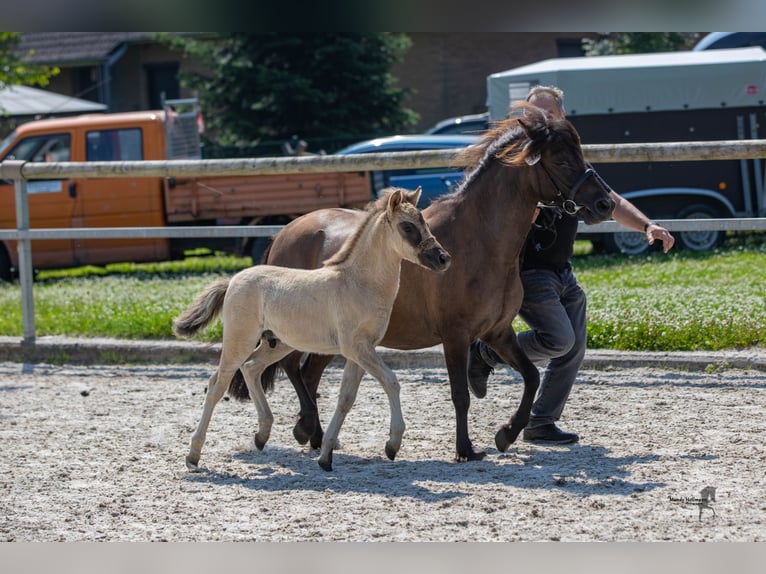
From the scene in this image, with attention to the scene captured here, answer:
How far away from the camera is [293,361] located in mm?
6484

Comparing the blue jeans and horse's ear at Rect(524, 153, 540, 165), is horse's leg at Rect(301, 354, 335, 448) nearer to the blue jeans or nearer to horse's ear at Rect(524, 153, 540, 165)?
the blue jeans

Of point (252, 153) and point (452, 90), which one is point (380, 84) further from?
point (452, 90)

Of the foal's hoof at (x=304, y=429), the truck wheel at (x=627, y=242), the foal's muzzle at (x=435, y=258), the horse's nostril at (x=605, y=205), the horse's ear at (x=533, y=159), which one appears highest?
the horse's ear at (x=533, y=159)

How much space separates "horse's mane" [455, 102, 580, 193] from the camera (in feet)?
18.7

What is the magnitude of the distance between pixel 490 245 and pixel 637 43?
19170 mm

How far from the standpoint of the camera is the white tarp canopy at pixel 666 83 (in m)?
15.6

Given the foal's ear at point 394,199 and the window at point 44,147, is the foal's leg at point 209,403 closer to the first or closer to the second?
the foal's ear at point 394,199

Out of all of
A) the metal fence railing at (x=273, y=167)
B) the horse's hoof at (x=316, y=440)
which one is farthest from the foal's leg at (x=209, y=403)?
the metal fence railing at (x=273, y=167)

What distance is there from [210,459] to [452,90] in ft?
79.6

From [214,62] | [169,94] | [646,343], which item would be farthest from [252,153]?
[646,343]

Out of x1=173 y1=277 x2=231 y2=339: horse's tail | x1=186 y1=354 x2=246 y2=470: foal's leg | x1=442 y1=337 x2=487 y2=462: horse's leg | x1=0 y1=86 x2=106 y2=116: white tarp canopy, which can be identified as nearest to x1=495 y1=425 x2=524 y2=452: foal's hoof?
x1=442 y1=337 x2=487 y2=462: horse's leg

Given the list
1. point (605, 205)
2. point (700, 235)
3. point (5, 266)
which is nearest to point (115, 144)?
point (5, 266)

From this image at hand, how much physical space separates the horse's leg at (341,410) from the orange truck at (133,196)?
31.8 ft

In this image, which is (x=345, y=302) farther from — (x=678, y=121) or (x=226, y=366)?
(x=678, y=121)
